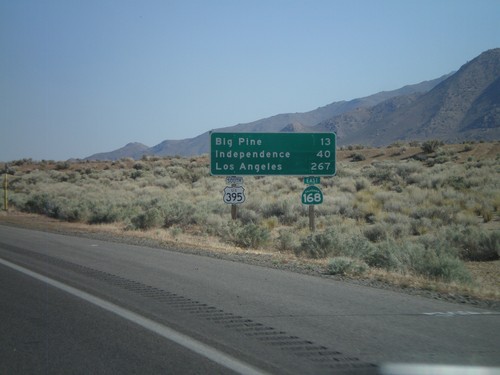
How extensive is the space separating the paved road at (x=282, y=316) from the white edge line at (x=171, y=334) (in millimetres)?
92

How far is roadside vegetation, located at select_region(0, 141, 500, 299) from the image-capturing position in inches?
574

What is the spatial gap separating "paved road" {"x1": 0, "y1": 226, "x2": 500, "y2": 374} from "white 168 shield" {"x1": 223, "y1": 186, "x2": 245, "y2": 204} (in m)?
7.89

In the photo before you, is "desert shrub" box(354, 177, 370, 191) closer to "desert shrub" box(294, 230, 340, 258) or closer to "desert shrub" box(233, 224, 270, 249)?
"desert shrub" box(233, 224, 270, 249)

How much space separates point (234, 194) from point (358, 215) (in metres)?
9.98

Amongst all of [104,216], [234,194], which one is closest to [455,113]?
[104,216]

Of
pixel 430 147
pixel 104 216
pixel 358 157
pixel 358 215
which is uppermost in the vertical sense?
pixel 430 147

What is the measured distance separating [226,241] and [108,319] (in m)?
13.7

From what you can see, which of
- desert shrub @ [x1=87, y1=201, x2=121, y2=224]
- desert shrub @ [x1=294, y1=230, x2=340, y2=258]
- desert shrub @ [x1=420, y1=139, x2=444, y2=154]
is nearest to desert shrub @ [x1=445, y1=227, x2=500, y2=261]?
desert shrub @ [x1=294, y1=230, x2=340, y2=258]

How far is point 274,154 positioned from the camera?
22391 millimetres

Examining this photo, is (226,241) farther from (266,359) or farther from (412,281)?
(266,359)

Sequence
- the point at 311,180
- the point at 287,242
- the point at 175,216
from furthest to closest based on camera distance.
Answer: the point at 175,216
the point at 311,180
the point at 287,242

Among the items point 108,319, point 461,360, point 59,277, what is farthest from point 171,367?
point 59,277

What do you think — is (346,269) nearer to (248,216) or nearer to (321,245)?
(321,245)

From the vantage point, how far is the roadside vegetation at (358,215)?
14578mm
